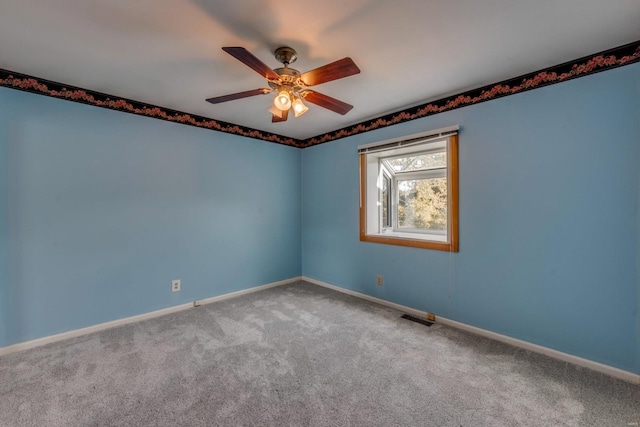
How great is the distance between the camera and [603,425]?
4.62 ft

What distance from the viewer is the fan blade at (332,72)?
4.85ft

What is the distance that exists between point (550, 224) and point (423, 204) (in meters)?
1.32

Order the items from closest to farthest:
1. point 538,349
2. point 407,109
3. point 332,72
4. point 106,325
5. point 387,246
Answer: point 332,72, point 538,349, point 106,325, point 407,109, point 387,246

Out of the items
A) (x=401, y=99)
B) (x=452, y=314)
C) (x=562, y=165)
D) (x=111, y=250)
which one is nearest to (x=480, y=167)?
(x=562, y=165)

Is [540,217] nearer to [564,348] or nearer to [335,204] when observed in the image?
[564,348]

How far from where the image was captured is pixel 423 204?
10.7 ft

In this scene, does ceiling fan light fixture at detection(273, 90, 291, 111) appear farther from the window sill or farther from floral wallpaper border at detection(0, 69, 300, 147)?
the window sill

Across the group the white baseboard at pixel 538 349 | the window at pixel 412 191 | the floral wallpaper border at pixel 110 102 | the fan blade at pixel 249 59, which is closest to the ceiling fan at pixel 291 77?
the fan blade at pixel 249 59

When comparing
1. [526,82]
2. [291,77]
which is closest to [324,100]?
[291,77]

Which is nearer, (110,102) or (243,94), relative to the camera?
(243,94)

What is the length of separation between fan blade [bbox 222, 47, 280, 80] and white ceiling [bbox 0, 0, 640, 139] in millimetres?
246

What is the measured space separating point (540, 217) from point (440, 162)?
1.20 metres

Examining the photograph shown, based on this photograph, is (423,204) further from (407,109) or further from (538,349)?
(538,349)

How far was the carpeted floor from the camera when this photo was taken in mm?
1479
